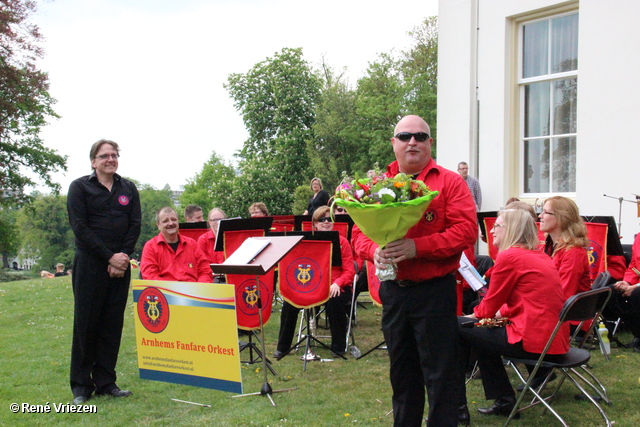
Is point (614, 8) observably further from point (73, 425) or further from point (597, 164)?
point (73, 425)

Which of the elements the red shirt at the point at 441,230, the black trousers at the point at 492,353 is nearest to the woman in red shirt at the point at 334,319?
the black trousers at the point at 492,353

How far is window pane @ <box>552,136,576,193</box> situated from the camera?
9859 millimetres

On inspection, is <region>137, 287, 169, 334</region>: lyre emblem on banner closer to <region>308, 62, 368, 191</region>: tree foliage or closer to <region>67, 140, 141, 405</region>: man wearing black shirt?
<region>67, 140, 141, 405</region>: man wearing black shirt

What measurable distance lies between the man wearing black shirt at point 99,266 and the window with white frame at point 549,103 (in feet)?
24.8

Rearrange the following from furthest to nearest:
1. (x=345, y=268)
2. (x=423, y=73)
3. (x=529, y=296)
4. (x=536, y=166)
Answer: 1. (x=423, y=73)
2. (x=536, y=166)
3. (x=345, y=268)
4. (x=529, y=296)

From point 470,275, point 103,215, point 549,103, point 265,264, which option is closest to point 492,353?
A: point 470,275

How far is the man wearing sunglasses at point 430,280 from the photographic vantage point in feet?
10.7

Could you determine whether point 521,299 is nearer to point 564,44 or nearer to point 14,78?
point 564,44

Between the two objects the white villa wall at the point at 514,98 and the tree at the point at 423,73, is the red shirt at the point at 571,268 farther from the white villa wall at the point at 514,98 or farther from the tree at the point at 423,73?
the tree at the point at 423,73

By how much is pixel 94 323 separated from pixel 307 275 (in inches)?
97.5

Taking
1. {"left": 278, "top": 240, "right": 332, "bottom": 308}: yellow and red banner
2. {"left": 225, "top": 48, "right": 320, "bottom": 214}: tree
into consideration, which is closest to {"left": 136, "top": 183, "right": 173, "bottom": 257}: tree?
{"left": 225, "top": 48, "right": 320, "bottom": 214}: tree

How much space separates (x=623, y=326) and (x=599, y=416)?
362 cm

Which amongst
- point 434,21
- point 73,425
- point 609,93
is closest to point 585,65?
point 609,93

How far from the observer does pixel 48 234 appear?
60.3 metres
